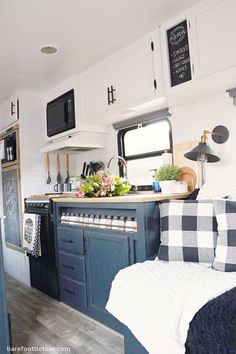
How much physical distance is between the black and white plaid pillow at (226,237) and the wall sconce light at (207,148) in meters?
0.55

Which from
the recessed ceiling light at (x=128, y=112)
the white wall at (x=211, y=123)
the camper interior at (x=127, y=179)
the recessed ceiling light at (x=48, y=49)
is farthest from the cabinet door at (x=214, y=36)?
the recessed ceiling light at (x=48, y=49)

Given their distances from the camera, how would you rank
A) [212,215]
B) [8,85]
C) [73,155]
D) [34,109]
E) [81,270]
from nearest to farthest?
[212,215], [81,270], [8,85], [34,109], [73,155]

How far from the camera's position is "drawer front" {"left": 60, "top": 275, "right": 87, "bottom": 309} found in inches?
98.7

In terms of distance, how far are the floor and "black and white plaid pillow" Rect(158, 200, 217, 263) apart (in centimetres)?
81

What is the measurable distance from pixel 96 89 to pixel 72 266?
171cm

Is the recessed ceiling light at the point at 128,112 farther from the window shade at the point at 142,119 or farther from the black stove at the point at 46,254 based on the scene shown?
the black stove at the point at 46,254

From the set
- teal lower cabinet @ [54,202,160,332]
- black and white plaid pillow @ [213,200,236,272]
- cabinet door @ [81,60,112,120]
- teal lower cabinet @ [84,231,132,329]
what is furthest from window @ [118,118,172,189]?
black and white plaid pillow @ [213,200,236,272]

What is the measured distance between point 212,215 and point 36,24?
1861 millimetres

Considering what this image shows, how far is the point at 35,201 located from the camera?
313 centimetres

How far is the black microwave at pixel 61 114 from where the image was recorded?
3173mm

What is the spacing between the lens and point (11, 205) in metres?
3.81

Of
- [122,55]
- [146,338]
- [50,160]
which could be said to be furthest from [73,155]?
[146,338]

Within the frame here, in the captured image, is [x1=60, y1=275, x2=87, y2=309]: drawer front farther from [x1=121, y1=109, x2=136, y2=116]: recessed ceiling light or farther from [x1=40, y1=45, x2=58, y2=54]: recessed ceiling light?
[x1=40, y1=45, x2=58, y2=54]: recessed ceiling light

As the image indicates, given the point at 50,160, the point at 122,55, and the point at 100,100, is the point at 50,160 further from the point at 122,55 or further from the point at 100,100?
the point at 122,55
